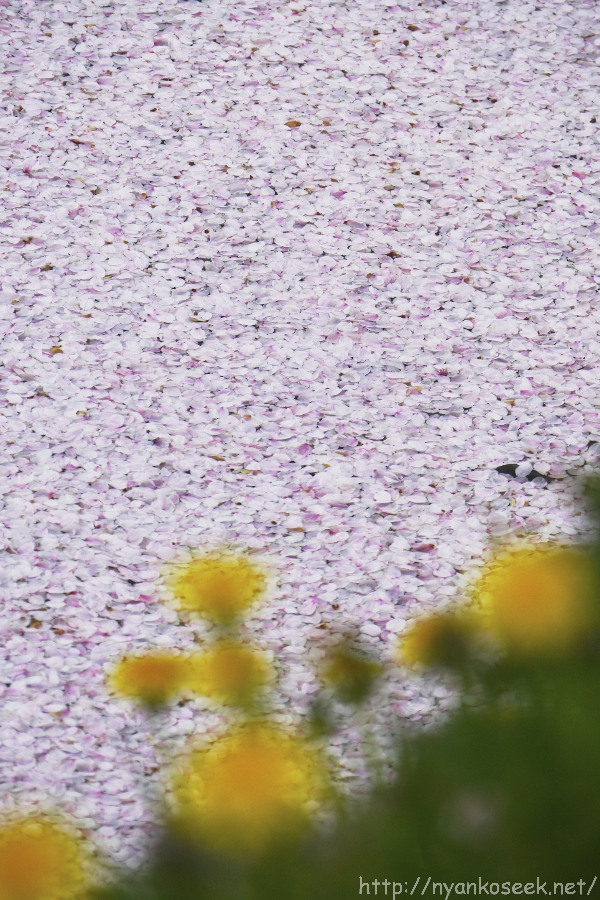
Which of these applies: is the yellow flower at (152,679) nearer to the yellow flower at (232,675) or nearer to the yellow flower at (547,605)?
the yellow flower at (232,675)

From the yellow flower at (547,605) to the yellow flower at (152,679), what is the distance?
36 centimetres

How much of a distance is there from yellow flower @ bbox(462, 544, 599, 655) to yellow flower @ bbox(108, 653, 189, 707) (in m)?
0.36

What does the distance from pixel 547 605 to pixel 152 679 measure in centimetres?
44

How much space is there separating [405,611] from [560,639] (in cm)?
130

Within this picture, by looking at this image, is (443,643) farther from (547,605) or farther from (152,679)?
(152,679)

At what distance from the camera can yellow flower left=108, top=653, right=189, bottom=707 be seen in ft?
3.53

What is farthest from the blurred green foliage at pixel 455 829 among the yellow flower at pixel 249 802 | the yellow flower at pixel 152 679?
the yellow flower at pixel 152 679

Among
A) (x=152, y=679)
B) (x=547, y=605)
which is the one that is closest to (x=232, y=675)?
(x=152, y=679)

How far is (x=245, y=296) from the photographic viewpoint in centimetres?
312

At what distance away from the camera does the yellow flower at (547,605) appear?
1.04 m

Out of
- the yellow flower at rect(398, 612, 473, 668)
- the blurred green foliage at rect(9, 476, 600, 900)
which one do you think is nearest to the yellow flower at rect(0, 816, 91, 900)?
the blurred green foliage at rect(9, 476, 600, 900)

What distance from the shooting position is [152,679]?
110 centimetres

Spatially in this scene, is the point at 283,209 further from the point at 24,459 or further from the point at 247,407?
the point at 24,459

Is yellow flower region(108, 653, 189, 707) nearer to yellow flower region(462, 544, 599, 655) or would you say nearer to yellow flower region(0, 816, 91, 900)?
yellow flower region(0, 816, 91, 900)
